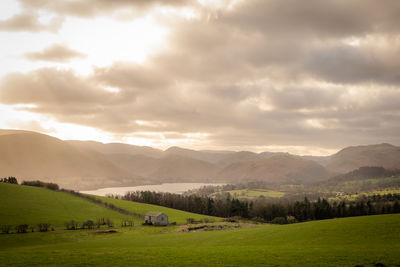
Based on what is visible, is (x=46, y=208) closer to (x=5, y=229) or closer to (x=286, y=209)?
(x=5, y=229)

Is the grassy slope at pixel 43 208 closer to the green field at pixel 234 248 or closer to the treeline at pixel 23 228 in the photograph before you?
the green field at pixel 234 248

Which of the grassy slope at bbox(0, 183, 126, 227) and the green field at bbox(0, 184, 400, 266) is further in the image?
the grassy slope at bbox(0, 183, 126, 227)

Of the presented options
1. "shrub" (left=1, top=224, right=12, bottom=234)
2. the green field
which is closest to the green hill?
the green field

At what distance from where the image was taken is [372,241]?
32469 millimetres

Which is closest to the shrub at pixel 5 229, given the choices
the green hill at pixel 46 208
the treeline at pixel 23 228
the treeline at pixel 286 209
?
the treeline at pixel 23 228

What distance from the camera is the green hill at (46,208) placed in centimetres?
6919

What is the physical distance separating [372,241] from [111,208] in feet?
290

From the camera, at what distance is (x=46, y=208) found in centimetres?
8138

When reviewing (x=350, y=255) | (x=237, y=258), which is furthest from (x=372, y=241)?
(x=237, y=258)

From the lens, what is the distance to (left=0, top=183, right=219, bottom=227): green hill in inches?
2724

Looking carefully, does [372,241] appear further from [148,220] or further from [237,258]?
[148,220]

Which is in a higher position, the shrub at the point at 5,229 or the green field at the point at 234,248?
the green field at the point at 234,248

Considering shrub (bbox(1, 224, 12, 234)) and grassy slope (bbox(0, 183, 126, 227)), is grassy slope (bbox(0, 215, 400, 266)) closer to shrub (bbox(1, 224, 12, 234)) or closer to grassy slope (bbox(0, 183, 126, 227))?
shrub (bbox(1, 224, 12, 234))

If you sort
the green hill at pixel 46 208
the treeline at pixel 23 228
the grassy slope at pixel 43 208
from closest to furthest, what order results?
the treeline at pixel 23 228 → the grassy slope at pixel 43 208 → the green hill at pixel 46 208
